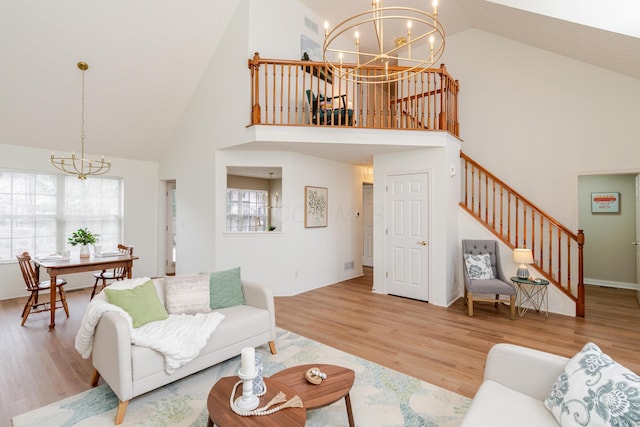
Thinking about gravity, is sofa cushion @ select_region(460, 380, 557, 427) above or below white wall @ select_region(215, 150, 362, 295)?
below

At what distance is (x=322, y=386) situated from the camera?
1.96m

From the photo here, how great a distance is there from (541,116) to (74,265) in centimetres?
718

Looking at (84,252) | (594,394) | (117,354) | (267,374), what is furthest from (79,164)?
(594,394)

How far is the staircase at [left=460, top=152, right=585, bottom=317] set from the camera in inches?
182

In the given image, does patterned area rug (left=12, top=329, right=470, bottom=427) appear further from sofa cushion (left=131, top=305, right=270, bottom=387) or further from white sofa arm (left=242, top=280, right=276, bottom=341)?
white sofa arm (left=242, top=280, right=276, bottom=341)

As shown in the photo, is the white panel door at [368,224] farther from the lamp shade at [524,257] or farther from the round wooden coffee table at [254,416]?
the round wooden coffee table at [254,416]

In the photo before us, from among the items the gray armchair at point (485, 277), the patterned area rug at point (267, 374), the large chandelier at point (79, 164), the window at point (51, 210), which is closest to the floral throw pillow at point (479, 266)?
the gray armchair at point (485, 277)

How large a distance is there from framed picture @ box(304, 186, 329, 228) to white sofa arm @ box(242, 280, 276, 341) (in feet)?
7.59

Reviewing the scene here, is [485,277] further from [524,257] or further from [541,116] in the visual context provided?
[541,116]

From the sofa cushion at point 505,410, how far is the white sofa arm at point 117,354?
6.80 feet

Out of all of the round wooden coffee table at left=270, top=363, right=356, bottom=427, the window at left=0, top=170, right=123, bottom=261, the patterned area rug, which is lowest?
the patterned area rug

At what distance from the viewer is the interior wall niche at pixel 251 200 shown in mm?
6742

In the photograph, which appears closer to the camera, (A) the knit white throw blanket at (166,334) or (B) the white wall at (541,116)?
(A) the knit white throw blanket at (166,334)

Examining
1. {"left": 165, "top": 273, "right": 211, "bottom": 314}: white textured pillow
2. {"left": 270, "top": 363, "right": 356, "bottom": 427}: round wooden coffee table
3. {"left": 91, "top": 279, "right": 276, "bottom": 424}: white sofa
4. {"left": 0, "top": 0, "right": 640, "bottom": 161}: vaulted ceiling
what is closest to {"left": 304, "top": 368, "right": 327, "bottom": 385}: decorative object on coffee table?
{"left": 270, "top": 363, "right": 356, "bottom": 427}: round wooden coffee table
